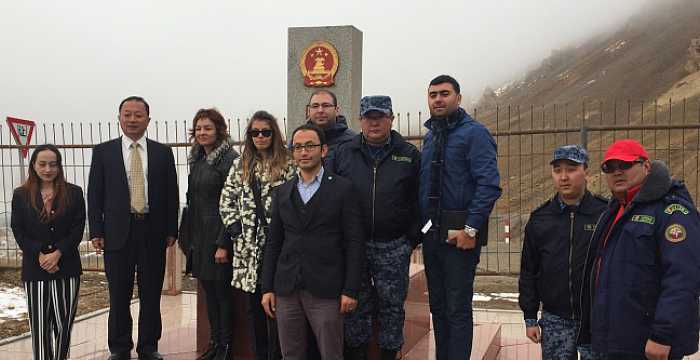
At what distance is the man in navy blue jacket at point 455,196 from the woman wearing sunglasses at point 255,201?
34.6 inches

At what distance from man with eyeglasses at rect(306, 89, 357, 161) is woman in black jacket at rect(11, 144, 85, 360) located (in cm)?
163

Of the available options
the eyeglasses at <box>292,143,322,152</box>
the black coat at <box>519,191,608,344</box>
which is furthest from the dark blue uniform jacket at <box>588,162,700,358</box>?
the eyeglasses at <box>292,143,322,152</box>

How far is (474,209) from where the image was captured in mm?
3162

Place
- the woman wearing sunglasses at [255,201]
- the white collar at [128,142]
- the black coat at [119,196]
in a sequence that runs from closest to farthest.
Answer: the woman wearing sunglasses at [255,201] → the black coat at [119,196] → the white collar at [128,142]

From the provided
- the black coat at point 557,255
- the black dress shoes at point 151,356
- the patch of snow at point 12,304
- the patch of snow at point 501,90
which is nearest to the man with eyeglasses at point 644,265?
the black coat at point 557,255

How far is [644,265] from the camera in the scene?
2.37 metres

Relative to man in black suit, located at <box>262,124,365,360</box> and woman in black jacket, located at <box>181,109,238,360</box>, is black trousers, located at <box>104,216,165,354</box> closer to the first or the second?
woman in black jacket, located at <box>181,109,238,360</box>

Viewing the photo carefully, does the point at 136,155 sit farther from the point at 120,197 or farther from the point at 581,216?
the point at 581,216

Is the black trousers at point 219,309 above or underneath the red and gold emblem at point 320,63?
underneath

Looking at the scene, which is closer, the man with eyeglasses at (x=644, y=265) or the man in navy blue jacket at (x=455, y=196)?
the man with eyeglasses at (x=644, y=265)

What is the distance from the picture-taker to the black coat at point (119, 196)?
392 cm

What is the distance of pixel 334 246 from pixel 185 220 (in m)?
1.38

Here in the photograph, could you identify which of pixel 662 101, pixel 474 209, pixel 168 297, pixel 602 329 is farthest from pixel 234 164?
pixel 662 101

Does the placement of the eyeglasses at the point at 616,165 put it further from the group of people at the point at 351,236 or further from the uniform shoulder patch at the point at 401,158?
the uniform shoulder patch at the point at 401,158
